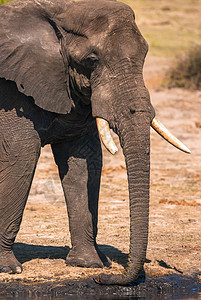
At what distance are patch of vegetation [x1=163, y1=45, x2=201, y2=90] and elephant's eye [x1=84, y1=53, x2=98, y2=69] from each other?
12.5m

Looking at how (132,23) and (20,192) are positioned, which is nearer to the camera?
(132,23)

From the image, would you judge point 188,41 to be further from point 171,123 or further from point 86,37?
point 86,37

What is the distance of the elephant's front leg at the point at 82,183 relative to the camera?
23.7ft

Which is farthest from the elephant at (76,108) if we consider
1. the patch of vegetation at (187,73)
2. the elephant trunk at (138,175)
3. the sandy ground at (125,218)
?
the patch of vegetation at (187,73)

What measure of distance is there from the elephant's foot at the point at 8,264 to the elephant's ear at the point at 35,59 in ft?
4.42

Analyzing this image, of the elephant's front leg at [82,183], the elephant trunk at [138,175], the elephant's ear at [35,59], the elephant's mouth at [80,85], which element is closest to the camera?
the elephant trunk at [138,175]

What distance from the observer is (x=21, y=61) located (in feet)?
21.6

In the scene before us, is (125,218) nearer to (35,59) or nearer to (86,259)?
(86,259)

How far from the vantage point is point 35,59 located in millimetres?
6559

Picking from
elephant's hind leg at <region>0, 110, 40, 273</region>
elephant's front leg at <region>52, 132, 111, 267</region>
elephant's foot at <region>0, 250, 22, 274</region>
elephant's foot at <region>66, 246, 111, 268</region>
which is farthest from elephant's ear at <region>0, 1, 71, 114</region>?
elephant's foot at <region>66, 246, 111, 268</region>

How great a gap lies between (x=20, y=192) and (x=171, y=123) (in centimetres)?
915

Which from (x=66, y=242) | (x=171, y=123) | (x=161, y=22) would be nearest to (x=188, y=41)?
(x=161, y=22)

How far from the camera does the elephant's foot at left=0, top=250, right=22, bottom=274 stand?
691 cm

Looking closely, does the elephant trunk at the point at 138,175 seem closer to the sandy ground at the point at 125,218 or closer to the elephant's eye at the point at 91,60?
the elephant's eye at the point at 91,60
